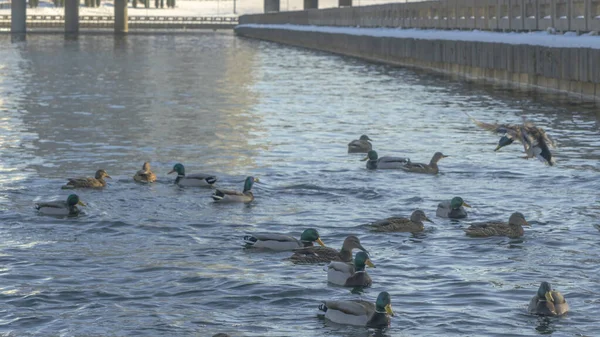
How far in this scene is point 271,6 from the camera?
193750 mm

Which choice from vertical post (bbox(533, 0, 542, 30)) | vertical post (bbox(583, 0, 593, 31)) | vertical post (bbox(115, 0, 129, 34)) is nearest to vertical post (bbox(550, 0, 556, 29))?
vertical post (bbox(533, 0, 542, 30))

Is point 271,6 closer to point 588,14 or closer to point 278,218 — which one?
point 588,14

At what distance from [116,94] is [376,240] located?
35.0 m

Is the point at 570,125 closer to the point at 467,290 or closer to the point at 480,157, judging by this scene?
the point at 480,157

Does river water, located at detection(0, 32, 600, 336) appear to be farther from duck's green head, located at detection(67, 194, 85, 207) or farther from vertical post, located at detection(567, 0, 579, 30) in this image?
vertical post, located at detection(567, 0, 579, 30)

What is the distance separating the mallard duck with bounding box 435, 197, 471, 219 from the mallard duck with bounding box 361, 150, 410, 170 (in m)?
5.72

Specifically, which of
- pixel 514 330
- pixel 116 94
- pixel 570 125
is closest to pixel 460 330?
pixel 514 330

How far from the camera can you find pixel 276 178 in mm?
26688

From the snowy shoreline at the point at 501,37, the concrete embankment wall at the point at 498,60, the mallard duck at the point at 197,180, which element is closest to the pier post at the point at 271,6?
the concrete embankment wall at the point at 498,60

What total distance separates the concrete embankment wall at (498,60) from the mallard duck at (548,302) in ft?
91.9

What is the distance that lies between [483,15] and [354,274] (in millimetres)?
52096

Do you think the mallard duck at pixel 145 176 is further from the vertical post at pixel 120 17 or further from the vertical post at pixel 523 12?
the vertical post at pixel 120 17

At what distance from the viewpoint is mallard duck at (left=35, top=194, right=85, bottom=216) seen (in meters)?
21.6

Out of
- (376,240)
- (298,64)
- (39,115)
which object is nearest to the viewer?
(376,240)
